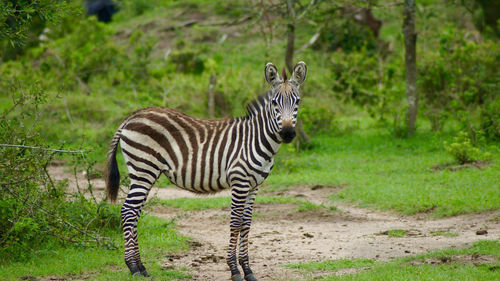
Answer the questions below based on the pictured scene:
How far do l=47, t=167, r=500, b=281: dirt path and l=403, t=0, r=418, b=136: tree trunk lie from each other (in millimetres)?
5575

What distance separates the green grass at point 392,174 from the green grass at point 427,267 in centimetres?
256

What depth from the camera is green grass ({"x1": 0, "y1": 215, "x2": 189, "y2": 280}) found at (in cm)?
704

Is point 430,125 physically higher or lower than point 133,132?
lower

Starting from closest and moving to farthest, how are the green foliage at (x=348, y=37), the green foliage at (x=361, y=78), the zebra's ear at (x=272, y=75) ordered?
1. the zebra's ear at (x=272, y=75)
2. the green foliage at (x=361, y=78)
3. the green foliage at (x=348, y=37)

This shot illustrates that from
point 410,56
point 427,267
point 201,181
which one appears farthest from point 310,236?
point 410,56

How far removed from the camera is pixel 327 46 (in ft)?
88.2

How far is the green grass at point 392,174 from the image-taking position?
1045cm

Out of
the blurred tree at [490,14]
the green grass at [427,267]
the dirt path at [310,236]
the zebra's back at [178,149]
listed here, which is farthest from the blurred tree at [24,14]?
the blurred tree at [490,14]

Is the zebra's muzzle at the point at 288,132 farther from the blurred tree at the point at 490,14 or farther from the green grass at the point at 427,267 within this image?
the blurred tree at the point at 490,14

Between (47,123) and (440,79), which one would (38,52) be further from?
(440,79)

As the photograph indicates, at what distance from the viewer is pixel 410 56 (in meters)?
15.8

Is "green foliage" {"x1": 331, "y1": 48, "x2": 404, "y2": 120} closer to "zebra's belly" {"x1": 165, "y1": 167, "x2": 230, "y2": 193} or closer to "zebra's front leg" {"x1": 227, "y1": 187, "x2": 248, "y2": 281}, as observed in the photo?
"zebra's belly" {"x1": 165, "y1": 167, "x2": 230, "y2": 193}

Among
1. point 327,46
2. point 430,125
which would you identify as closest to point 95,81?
point 327,46

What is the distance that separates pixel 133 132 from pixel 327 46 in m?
20.8
